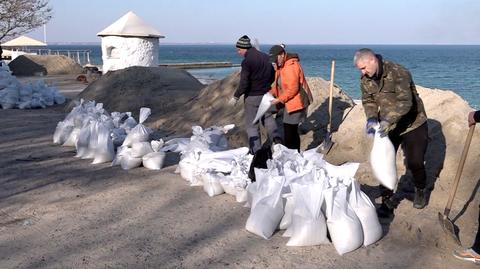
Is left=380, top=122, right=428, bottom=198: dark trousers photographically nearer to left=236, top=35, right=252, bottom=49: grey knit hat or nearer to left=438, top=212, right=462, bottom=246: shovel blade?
left=438, top=212, right=462, bottom=246: shovel blade

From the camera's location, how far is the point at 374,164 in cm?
439

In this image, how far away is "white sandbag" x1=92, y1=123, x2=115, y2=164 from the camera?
689cm

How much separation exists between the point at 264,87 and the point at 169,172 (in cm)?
152

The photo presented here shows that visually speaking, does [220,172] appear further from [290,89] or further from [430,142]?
[430,142]

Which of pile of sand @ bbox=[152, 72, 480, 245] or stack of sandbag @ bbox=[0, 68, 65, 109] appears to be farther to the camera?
stack of sandbag @ bbox=[0, 68, 65, 109]

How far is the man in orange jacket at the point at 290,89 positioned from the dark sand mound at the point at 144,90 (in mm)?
5068

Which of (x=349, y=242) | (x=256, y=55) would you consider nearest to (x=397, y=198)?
(x=349, y=242)

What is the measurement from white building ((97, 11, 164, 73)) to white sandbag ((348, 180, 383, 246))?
64.3 feet

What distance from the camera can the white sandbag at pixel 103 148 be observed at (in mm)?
6895

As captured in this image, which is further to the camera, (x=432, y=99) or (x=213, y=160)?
(x=432, y=99)

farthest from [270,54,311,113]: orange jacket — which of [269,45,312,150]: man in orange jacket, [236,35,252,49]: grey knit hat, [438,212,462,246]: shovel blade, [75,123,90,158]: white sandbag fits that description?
[75,123,90,158]: white sandbag

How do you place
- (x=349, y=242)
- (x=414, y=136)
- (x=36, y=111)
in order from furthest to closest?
(x=36, y=111) → (x=414, y=136) → (x=349, y=242)

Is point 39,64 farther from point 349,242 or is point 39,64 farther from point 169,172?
point 349,242

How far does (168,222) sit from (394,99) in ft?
7.08
